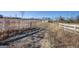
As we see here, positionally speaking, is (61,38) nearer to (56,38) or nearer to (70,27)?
(56,38)

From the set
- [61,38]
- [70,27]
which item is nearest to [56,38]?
[61,38]

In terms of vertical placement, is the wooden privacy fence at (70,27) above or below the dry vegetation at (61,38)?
above

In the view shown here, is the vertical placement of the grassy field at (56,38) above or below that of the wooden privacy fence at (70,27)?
below

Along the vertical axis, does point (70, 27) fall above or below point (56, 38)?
above

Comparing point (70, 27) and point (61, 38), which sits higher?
point (70, 27)

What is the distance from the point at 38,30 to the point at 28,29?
0.38ft

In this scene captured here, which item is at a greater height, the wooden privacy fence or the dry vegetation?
the wooden privacy fence

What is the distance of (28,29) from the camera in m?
2.59

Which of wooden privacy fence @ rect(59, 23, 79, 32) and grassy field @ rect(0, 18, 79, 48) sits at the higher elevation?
wooden privacy fence @ rect(59, 23, 79, 32)
